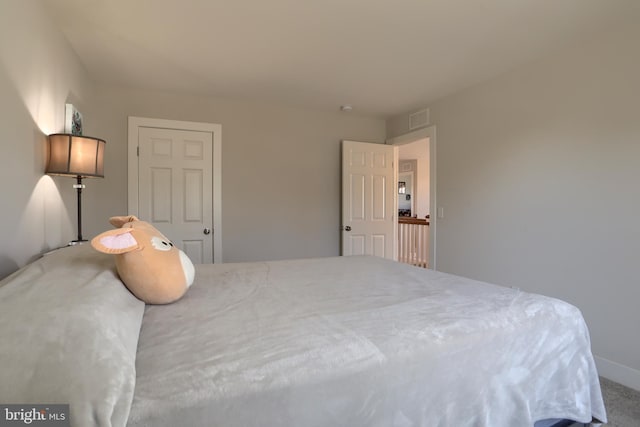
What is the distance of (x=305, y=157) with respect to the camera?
13.4ft

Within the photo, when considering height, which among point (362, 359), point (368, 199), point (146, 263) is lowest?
point (362, 359)

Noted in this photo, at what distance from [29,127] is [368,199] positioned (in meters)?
3.40

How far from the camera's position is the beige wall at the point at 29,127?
148cm

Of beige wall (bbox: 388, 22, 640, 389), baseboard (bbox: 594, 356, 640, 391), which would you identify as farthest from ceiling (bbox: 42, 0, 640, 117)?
baseboard (bbox: 594, 356, 640, 391)

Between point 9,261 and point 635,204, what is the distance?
11.8ft

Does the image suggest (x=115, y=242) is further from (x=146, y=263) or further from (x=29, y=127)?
(x=29, y=127)

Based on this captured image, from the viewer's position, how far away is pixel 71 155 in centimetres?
192

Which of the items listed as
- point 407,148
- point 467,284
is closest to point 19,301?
point 467,284

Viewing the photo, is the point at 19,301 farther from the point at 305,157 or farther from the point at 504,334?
the point at 305,157

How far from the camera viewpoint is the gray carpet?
177cm

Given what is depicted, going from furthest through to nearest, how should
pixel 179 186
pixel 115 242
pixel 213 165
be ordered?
1. pixel 213 165
2. pixel 179 186
3. pixel 115 242

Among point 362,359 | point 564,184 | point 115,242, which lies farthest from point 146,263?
point 564,184

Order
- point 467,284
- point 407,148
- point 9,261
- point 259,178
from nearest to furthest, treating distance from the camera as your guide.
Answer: point 9,261
point 467,284
point 259,178
point 407,148

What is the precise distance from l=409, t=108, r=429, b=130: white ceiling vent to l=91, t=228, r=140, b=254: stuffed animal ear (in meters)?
3.55
